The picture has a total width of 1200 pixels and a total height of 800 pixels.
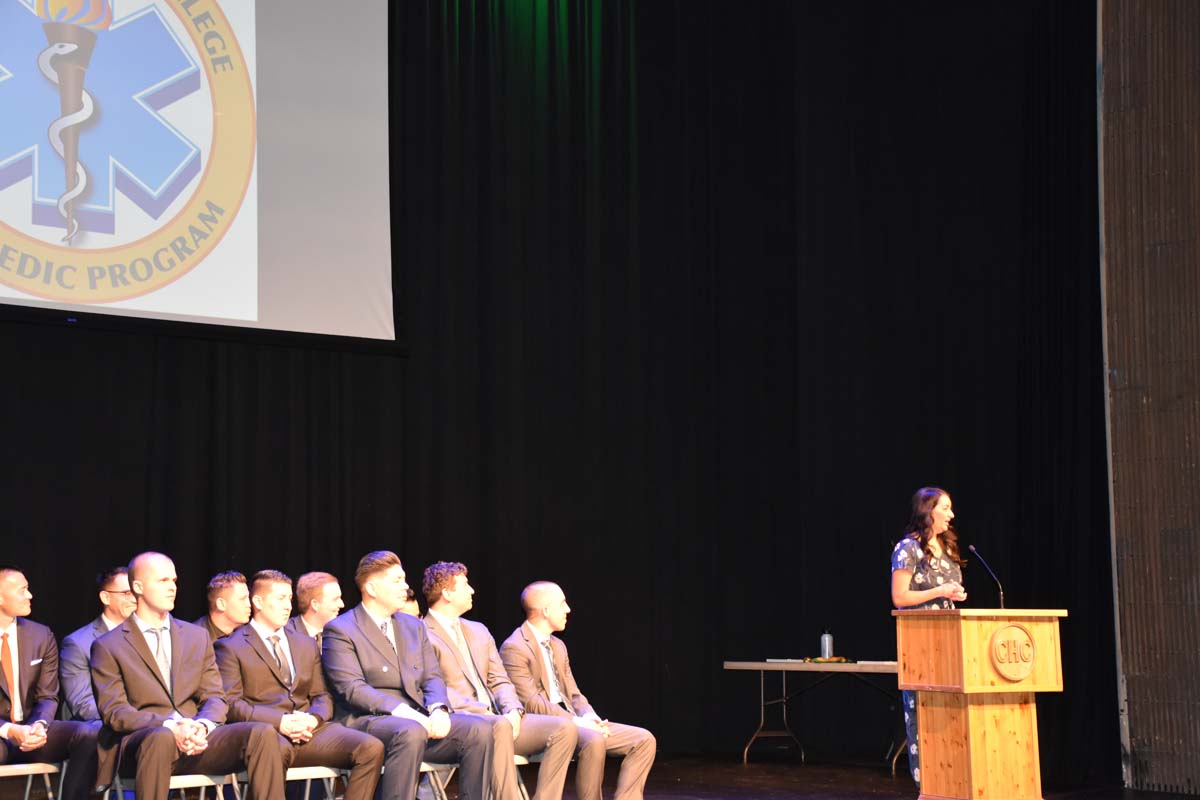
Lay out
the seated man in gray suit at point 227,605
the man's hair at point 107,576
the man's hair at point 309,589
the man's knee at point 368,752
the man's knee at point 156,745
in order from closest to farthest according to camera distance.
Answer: the man's knee at point 156,745 → the man's knee at point 368,752 → the seated man in gray suit at point 227,605 → the man's hair at point 309,589 → the man's hair at point 107,576

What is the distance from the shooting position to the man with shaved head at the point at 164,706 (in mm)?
4547

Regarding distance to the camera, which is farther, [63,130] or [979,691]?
[63,130]

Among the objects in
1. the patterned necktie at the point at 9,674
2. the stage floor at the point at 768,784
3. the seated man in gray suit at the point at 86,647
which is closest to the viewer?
the patterned necktie at the point at 9,674

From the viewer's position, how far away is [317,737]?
16.4 ft

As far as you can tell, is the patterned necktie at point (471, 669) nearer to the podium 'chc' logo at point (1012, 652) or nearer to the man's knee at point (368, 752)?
the man's knee at point (368, 752)

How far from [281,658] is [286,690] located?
15 centimetres

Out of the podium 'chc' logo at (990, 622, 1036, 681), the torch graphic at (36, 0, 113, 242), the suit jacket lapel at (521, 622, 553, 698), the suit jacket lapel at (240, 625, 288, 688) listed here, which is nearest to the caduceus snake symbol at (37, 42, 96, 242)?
the torch graphic at (36, 0, 113, 242)

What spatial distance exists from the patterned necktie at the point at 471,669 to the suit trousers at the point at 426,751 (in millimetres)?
404

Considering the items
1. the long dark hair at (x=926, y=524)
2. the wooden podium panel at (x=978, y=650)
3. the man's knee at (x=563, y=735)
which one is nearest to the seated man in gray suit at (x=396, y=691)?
the man's knee at (x=563, y=735)

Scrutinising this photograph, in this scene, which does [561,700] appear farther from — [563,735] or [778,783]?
[778,783]

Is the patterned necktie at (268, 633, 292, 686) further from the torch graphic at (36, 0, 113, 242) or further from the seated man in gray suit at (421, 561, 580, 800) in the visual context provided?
the torch graphic at (36, 0, 113, 242)

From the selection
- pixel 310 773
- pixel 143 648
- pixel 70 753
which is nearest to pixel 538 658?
pixel 310 773

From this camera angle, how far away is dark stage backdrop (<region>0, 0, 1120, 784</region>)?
7047 mm

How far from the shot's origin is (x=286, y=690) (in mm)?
5199
